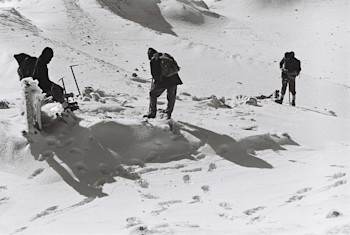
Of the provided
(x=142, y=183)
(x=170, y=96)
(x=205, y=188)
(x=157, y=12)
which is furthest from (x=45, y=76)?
(x=157, y=12)

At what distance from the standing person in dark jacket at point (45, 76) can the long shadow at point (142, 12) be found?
21.4 meters

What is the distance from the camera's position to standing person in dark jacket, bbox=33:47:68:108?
7.45 meters

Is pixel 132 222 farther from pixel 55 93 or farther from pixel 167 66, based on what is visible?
pixel 55 93

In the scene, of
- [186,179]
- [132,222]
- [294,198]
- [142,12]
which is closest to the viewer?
[132,222]

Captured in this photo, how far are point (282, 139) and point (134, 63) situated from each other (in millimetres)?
11938

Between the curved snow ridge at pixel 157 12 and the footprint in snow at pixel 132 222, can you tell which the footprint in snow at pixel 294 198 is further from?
the curved snow ridge at pixel 157 12

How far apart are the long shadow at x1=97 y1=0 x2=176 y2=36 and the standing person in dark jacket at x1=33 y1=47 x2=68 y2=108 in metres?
21.4

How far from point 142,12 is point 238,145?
26.0 meters

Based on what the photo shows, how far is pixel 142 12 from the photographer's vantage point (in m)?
31.8

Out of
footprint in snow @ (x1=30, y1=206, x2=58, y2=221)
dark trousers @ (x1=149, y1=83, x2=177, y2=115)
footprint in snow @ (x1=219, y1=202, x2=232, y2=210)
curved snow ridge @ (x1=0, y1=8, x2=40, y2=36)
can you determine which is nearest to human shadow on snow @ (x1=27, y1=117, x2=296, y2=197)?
footprint in snow @ (x1=30, y1=206, x2=58, y2=221)

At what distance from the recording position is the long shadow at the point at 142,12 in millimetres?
29531

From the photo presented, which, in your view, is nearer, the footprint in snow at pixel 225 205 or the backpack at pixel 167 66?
the footprint in snow at pixel 225 205

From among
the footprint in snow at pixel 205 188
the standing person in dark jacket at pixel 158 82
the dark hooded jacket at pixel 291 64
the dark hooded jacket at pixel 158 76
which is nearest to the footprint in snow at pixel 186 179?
the footprint in snow at pixel 205 188

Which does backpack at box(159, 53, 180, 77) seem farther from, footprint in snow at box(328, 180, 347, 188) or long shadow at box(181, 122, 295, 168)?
footprint in snow at box(328, 180, 347, 188)
